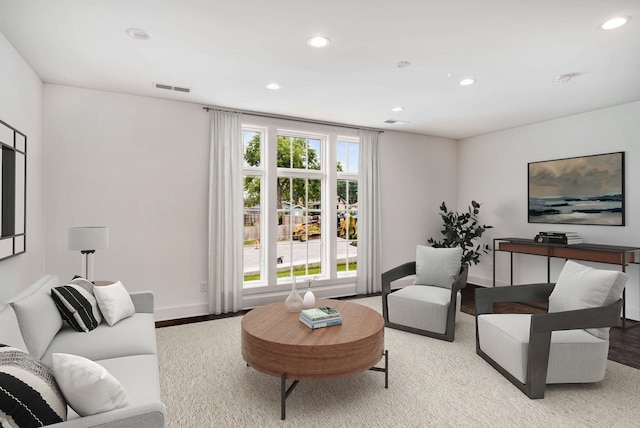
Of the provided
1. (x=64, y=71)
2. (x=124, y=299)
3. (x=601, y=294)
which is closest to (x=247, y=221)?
(x=124, y=299)

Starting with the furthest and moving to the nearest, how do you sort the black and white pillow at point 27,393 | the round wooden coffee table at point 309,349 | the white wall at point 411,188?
the white wall at point 411,188
the round wooden coffee table at point 309,349
the black and white pillow at point 27,393

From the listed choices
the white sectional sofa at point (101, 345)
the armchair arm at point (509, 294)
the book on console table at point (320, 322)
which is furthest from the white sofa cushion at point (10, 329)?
the armchair arm at point (509, 294)

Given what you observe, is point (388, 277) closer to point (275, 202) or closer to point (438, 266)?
point (438, 266)

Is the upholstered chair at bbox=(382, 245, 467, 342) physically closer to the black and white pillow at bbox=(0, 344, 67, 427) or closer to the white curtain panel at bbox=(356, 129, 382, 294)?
the white curtain panel at bbox=(356, 129, 382, 294)

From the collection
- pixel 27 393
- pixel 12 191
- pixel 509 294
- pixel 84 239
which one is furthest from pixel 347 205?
pixel 27 393

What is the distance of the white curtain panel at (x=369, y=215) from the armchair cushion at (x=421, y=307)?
159 centimetres

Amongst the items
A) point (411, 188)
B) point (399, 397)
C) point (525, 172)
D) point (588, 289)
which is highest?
point (525, 172)

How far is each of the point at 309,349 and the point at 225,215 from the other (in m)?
2.62

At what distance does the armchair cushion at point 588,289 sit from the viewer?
100 inches

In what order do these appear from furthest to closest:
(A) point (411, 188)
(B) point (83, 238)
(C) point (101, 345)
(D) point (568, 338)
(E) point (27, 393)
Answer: (A) point (411, 188), (B) point (83, 238), (D) point (568, 338), (C) point (101, 345), (E) point (27, 393)

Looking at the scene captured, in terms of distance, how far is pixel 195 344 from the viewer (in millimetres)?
3479

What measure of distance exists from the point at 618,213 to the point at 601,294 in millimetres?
2609

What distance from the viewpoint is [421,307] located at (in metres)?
3.67

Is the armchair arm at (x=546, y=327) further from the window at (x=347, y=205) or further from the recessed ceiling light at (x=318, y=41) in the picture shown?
the window at (x=347, y=205)
